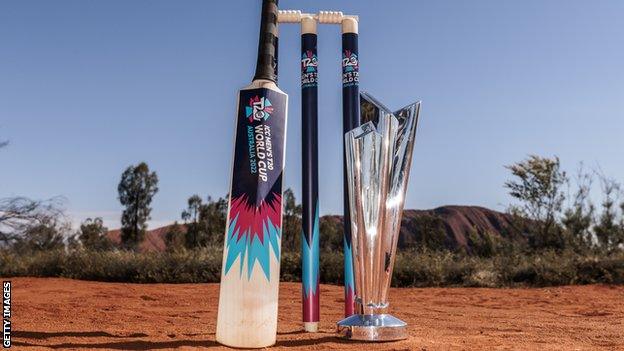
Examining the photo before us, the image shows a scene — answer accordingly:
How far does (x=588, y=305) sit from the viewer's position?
29.5 feet

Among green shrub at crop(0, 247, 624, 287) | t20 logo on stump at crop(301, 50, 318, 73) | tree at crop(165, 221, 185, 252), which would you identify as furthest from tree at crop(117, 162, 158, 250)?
t20 logo on stump at crop(301, 50, 318, 73)

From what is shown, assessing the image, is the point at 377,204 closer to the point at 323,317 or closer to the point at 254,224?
the point at 254,224

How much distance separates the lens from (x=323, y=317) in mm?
7426

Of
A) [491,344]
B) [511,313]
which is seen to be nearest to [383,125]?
[491,344]

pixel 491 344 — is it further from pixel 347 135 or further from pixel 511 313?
pixel 511 313

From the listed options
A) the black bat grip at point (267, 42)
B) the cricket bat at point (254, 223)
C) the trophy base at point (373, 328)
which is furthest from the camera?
the black bat grip at point (267, 42)

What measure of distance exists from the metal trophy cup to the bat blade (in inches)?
25.3

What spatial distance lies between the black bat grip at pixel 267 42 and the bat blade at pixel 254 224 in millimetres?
150

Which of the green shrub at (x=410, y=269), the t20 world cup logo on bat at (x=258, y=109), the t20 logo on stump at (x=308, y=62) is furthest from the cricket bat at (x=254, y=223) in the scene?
the green shrub at (x=410, y=269)

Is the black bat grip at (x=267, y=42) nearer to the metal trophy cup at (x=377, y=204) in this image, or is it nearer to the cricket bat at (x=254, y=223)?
the cricket bat at (x=254, y=223)

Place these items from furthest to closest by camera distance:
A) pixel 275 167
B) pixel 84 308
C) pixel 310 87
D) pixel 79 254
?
pixel 79 254
pixel 84 308
pixel 310 87
pixel 275 167

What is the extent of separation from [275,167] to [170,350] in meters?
1.56

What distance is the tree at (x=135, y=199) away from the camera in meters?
31.4

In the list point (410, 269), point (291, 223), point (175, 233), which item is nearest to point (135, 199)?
point (175, 233)
